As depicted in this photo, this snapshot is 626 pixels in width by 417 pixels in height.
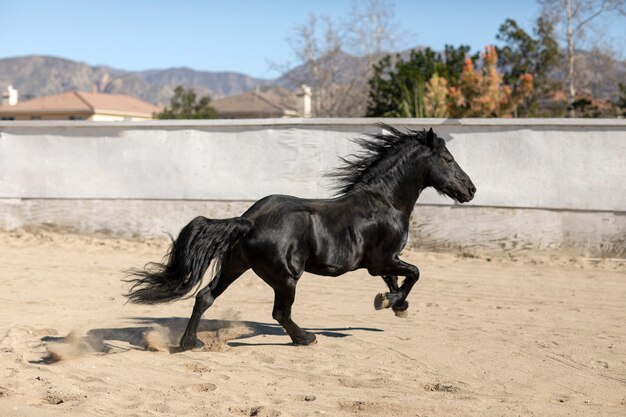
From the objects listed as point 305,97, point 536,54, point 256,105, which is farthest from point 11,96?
point 536,54

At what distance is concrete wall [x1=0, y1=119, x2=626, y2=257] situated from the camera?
42.3 ft

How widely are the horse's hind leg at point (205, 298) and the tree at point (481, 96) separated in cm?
1290

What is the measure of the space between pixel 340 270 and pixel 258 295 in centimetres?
312

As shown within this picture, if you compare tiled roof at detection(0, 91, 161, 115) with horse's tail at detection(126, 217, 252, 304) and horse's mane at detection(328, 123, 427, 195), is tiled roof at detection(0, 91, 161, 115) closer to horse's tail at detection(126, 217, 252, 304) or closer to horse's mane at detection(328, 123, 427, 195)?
horse's mane at detection(328, 123, 427, 195)

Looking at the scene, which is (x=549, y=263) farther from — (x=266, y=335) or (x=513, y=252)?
(x=266, y=335)

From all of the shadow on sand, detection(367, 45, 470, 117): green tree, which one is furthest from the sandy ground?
detection(367, 45, 470, 117): green tree

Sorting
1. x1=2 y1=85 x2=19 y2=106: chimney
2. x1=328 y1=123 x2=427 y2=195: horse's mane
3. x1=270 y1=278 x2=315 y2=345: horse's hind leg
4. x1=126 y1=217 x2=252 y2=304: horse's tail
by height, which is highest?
x1=2 y1=85 x2=19 y2=106: chimney

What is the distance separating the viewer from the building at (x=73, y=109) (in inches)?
2217

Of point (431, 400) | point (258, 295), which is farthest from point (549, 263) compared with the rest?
point (431, 400)

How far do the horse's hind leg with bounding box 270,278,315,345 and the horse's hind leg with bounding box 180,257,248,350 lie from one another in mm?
374

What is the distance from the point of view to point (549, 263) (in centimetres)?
1262

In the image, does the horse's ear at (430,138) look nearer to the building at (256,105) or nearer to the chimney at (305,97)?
the chimney at (305,97)

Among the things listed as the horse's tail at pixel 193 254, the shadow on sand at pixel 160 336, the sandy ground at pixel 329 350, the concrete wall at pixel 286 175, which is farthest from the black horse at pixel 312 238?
the concrete wall at pixel 286 175

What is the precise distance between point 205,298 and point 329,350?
3.86ft
